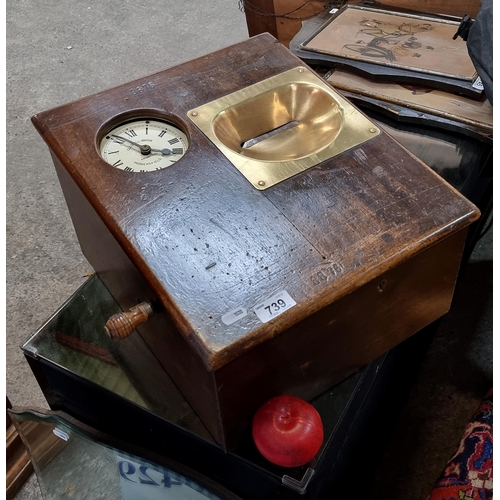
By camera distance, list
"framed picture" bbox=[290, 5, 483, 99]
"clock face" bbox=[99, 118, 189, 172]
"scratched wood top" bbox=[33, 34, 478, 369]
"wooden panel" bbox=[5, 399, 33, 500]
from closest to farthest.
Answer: "scratched wood top" bbox=[33, 34, 478, 369] < "clock face" bbox=[99, 118, 189, 172] < "framed picture" bbox=[290, 5, 483, 99] < "wooden panel" bbox=[5, 399, 33, 500]

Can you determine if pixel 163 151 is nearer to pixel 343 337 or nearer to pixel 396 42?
pixel 343 337

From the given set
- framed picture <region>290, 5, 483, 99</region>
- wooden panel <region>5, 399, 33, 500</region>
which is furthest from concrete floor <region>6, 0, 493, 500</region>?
framed picture <region>290, 5, 483, 99</region>

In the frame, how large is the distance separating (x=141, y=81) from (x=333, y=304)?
20.4 inches

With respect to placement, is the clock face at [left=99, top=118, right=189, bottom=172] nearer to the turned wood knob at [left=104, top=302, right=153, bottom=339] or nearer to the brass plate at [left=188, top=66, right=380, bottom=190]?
the brass plate at [left=188, top=66, right=380, bottom=190]

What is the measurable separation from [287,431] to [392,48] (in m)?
0.90

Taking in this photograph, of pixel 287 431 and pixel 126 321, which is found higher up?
pixel 126 321

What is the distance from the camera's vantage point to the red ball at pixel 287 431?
0.77 meters

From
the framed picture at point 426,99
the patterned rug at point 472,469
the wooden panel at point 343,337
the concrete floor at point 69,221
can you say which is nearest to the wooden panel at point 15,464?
the concrete floor at point 69,221

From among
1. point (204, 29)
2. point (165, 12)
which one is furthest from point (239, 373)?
point (165, 12)

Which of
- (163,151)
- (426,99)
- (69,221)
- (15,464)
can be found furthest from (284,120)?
(69,221)

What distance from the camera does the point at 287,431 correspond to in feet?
2.53

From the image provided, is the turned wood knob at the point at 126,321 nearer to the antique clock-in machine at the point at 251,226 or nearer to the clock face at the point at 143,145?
the antique clock-in machine at the point at 251,226

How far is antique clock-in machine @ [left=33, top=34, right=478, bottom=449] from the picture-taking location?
2.32ft
